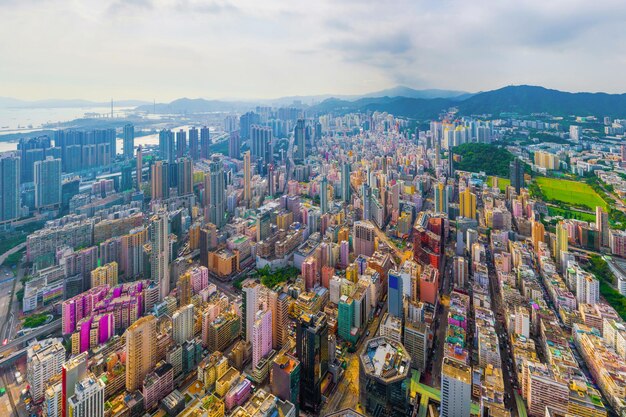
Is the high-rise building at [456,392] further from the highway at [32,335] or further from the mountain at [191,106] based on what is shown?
the mountain at [191,106]

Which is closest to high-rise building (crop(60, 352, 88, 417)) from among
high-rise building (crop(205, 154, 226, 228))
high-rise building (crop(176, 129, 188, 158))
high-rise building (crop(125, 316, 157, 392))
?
high-rise building (crop(125, 316, 157, 392))

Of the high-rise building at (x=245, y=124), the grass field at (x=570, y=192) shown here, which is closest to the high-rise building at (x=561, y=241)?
the grass field at (x=570, y=192)

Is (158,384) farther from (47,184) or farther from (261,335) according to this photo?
(47,184)

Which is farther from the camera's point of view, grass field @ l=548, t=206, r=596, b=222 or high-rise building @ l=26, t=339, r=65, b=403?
grass field @ l=548, t=206, r=596, b=222

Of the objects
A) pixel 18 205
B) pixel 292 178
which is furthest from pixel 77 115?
pixel 292 178

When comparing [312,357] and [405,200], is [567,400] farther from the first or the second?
[405,200]

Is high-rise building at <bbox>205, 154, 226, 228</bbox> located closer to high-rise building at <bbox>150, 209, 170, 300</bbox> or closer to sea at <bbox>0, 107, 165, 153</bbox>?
high-rise building at <bbox>150, 209, 170, 300</bbox>
